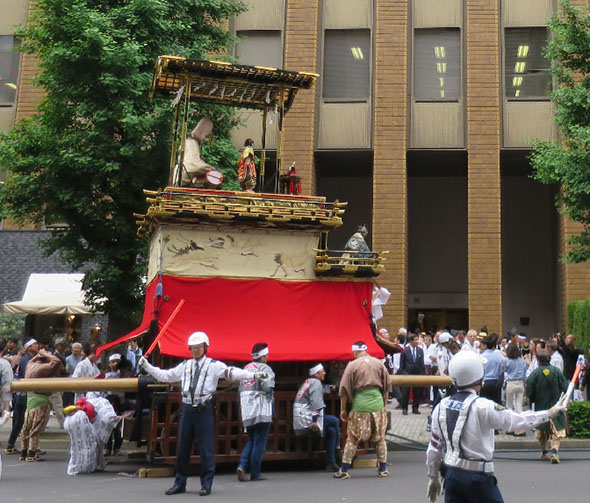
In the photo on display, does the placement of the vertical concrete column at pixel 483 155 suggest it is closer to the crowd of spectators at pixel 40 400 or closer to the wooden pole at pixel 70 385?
the crowd of spectators at pixel 40 400

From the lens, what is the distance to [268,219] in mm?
11539

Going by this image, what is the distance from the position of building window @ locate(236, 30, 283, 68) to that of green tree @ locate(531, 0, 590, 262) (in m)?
9.98

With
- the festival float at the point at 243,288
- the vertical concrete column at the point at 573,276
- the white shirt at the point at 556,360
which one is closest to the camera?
the festival float at the point at 243,288

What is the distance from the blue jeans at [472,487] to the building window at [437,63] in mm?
20263

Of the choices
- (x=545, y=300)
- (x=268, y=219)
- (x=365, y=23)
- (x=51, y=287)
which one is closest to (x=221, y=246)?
(x=268, y=219)

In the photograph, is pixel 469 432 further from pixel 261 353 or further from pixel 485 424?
pixel 261 353

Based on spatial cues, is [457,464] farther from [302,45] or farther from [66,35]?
[302,45]

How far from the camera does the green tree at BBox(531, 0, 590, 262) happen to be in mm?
16391

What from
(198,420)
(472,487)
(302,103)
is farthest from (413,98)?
(472,487)

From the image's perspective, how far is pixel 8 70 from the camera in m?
25.5

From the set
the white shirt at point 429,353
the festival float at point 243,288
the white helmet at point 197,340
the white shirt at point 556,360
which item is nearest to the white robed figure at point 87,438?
the festival float at point 243,288

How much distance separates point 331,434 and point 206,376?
267 centimetres

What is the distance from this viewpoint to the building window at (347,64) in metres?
24.7

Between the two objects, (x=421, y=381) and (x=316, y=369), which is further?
(x=421, y=381)
